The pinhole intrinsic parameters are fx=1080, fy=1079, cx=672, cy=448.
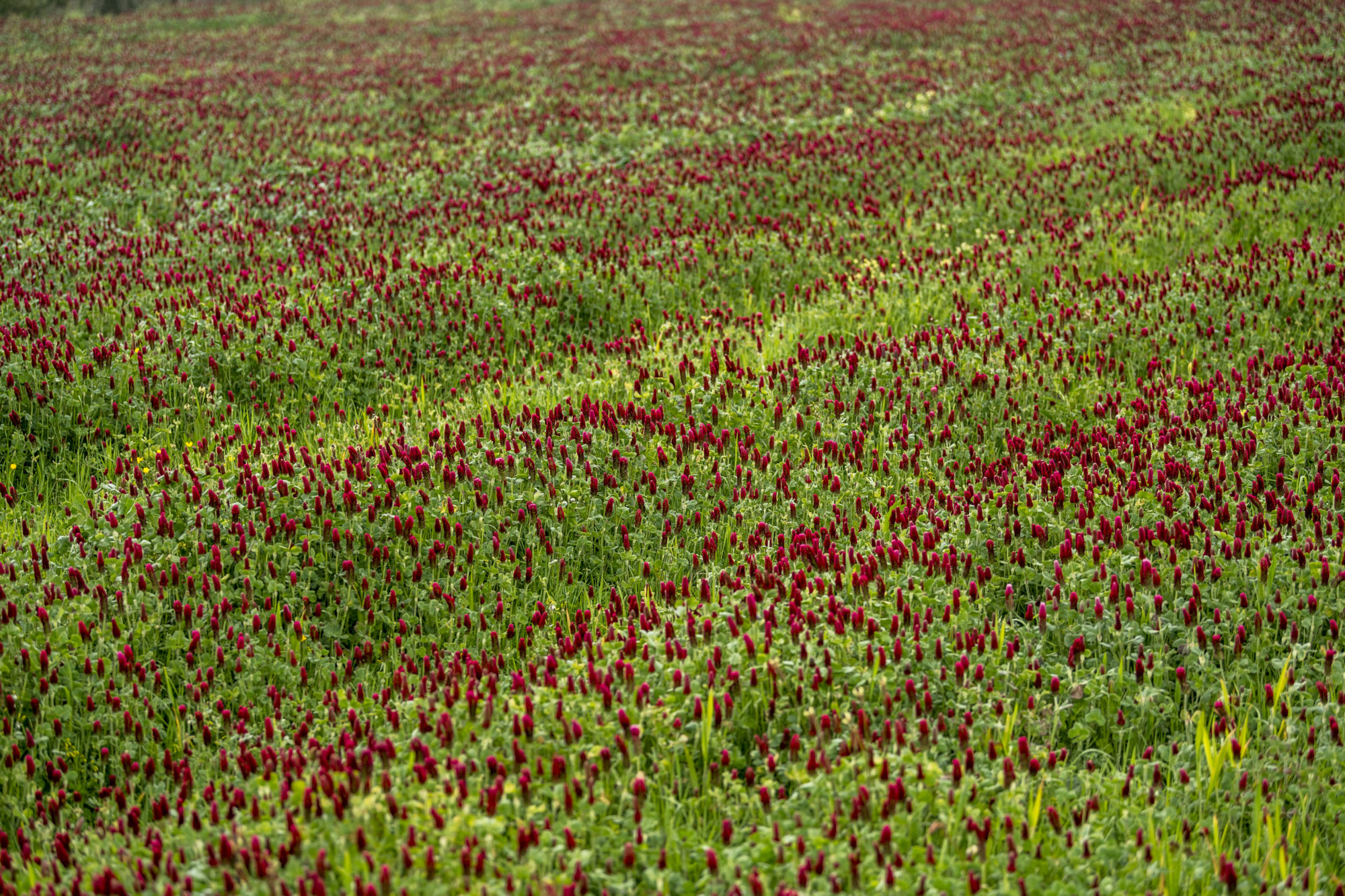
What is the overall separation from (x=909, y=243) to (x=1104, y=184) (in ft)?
11.9

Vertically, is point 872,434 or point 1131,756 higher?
point 872,434

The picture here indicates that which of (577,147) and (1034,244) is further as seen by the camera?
(577,147)

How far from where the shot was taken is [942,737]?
4473mm

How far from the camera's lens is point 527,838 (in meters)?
3.76

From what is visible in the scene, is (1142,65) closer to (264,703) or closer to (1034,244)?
(1034,244)

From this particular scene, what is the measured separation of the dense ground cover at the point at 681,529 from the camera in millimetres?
4000

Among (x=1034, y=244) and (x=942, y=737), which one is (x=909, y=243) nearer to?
(x=1034, y=244)

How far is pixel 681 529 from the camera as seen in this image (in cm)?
664

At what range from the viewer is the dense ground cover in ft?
13.1

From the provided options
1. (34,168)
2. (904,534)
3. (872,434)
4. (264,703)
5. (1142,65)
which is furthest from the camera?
(1142,65)

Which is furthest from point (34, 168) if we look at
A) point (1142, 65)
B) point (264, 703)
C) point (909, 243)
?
point (1142, 65)

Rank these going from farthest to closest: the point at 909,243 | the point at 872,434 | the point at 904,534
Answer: the point at 909,243, the point at 872,434, the point at 904,534

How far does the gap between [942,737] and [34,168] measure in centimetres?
1588

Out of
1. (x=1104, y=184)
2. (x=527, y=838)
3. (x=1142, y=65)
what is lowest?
(x=527, y=838)
